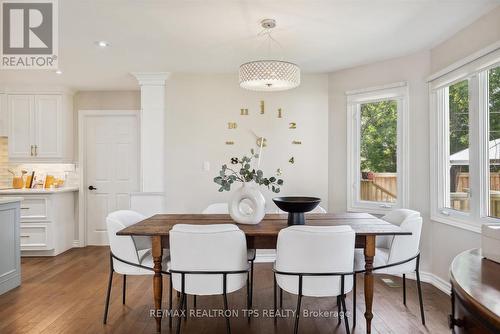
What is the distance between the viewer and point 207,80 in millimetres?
4172

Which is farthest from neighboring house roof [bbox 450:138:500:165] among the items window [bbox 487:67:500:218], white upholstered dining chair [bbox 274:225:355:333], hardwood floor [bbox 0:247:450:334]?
white upholstered dining chair [bbox 274:225:355:333]

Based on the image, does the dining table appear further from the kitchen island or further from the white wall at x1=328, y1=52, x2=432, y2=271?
the kitchen island

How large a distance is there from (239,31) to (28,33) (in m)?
1.91

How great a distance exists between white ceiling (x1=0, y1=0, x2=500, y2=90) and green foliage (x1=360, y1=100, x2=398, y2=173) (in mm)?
582

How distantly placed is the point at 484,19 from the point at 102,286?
4243 millimetres

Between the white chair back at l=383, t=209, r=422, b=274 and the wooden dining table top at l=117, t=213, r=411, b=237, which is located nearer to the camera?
the wooden dining table top at l=117, t=213, r=411, b=237


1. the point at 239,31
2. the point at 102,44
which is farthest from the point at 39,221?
the point at 239,31

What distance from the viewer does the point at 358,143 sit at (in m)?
3.95

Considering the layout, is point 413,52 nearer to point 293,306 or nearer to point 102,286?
point 293,306

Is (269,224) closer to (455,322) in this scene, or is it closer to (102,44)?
(455,322)

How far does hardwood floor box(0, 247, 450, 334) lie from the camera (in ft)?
7.70

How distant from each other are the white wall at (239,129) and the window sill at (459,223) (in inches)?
52.6

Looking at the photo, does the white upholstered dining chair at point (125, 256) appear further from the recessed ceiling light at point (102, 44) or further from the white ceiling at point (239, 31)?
the recessed ceiling light at point (102, 44)

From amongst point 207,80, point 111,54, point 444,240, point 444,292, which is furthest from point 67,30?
point 444,292
